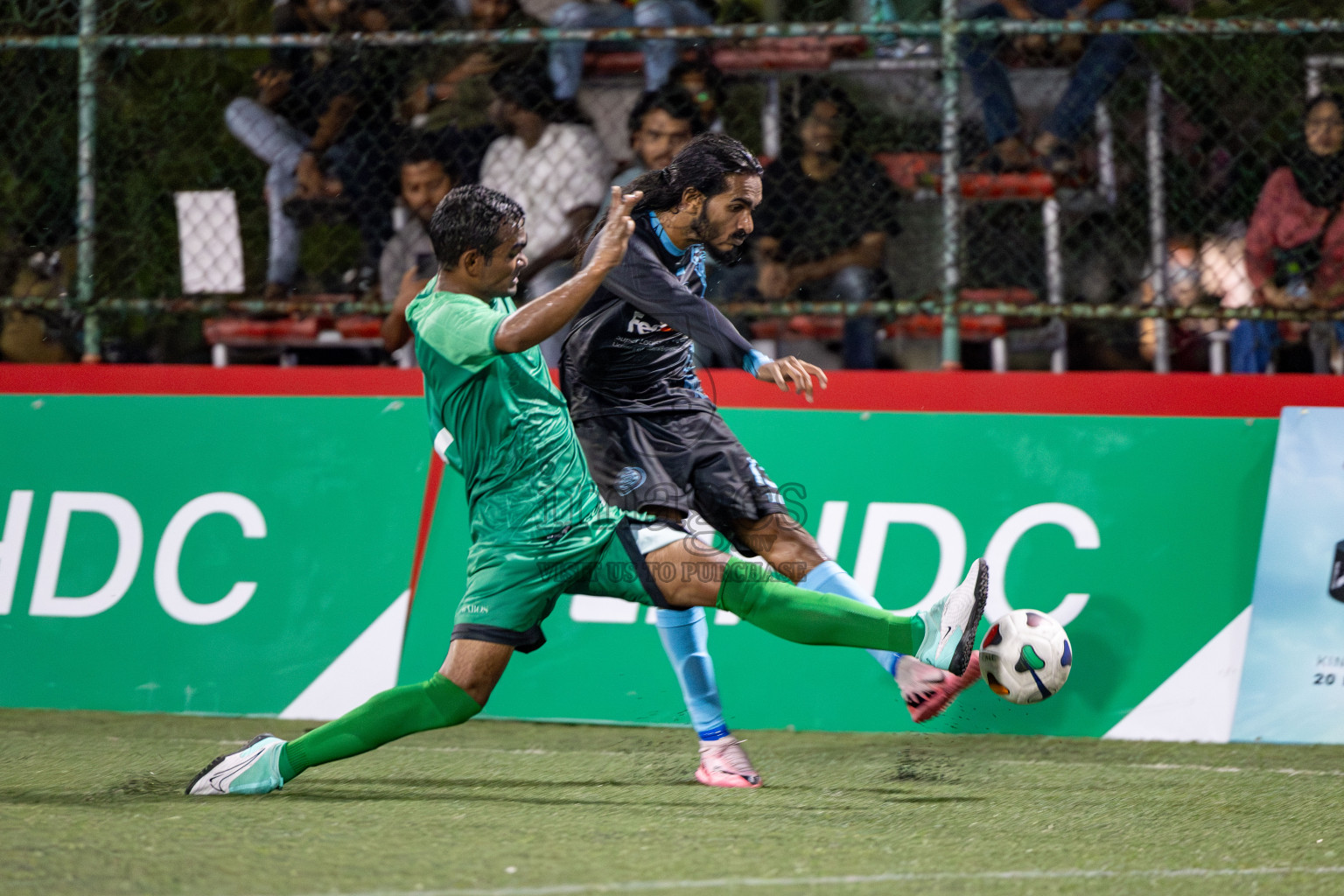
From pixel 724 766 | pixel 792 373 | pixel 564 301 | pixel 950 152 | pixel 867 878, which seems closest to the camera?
pixel 867 878

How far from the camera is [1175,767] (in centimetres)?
455

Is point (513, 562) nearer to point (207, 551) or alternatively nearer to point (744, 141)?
point (207, 551)

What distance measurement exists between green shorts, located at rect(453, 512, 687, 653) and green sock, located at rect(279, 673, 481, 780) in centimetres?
17

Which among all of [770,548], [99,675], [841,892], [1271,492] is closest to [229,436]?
[99,675]

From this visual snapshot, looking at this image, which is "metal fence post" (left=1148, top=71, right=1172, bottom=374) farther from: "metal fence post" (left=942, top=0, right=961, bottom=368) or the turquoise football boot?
the turquoise football boot

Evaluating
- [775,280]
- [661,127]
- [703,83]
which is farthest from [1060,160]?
[661,127]

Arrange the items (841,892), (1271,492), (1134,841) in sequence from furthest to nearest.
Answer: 1. (1271,492)
2. (1134,841)
3. (841,892)

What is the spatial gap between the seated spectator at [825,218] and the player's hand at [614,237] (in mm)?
2553

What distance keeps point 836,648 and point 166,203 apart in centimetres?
352

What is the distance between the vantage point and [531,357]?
3811mm

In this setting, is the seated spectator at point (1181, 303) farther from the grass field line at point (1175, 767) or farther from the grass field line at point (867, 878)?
the grass field line at point (867, 878)

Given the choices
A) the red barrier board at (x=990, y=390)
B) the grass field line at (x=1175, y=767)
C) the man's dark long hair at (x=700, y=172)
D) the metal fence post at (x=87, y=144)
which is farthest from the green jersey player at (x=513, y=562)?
the metal fence post at (x=87, y=144)

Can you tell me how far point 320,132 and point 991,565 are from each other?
3.49 m

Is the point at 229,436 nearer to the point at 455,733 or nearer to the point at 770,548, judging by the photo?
the point at 455,733
